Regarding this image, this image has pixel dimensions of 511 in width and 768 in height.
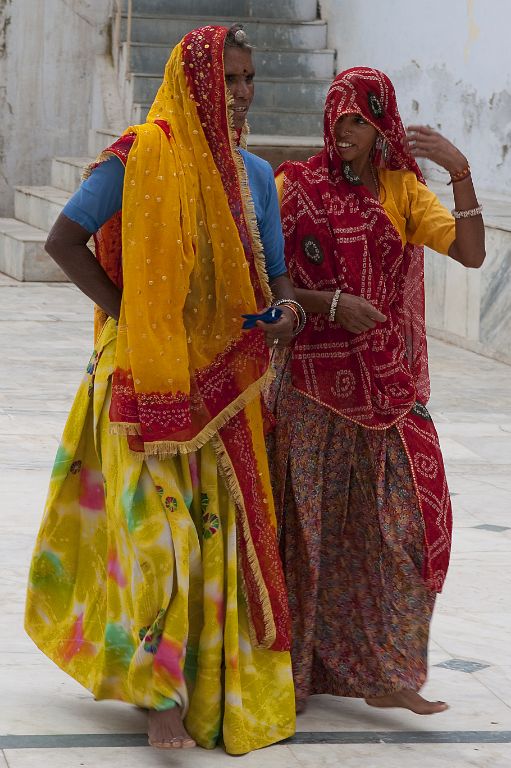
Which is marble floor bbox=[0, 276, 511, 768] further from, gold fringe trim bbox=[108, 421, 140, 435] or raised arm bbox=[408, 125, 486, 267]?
raised arm bbox=[408, 125, 486, 267]

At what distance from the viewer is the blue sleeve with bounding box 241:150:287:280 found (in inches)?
124

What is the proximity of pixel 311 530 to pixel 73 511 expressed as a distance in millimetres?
528

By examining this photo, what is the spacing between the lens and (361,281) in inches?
129

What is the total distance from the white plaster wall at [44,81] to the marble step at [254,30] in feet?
2.04

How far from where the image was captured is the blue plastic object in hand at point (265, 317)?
3.07 meters

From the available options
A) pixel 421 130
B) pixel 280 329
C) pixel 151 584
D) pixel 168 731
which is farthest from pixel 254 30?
pixel 168 731

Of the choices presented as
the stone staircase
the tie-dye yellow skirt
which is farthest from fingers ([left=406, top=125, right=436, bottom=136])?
the stone staircase

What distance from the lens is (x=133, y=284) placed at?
9.70 feet

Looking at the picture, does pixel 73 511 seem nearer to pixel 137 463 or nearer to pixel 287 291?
pixel 137 463

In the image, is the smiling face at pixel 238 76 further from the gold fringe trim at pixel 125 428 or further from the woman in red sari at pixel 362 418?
the gold fringe trim at pixel 125 428

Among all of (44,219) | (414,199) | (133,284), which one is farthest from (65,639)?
(44,219)

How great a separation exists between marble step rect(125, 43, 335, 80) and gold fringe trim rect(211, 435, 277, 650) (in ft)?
32.3

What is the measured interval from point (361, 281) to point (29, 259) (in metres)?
7.95

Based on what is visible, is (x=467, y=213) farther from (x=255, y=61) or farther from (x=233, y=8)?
(x=233, y=8)
